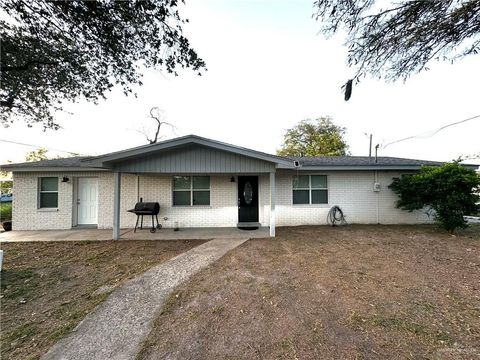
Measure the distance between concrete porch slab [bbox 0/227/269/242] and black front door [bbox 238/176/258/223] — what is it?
31.1 inches

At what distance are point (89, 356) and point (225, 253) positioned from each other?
332 cm

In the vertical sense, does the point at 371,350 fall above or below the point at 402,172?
below

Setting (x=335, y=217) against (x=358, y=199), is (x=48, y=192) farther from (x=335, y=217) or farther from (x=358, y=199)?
(x=358, y=199)

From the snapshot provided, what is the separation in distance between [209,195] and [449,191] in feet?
Result: 26.9

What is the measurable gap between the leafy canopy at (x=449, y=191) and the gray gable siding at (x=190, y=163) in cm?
546

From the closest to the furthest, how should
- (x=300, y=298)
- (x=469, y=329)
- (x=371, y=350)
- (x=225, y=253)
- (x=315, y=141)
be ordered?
(x=371, y=350)
(x=469, y=329)
(x=300, y=298)
(x=225, y=253)
(x=315, y=141)

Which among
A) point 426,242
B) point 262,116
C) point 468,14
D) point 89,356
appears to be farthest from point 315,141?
point 89,356

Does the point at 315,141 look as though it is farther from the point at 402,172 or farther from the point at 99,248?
the point at 99,248

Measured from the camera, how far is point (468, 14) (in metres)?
3.38

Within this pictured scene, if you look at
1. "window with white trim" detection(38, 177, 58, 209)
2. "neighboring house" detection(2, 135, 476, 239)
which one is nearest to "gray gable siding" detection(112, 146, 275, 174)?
"neighboring house" detection(2, 135, 476, 239)

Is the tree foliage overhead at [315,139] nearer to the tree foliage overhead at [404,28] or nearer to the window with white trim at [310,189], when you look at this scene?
the window with white trim at [310,189]

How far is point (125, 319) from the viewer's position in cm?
268

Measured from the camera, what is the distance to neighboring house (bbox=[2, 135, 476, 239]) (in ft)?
25.8

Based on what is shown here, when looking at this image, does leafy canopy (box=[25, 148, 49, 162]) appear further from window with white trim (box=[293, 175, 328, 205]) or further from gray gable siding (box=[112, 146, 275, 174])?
window with white trim (box=[293, 175, 328, 205])
